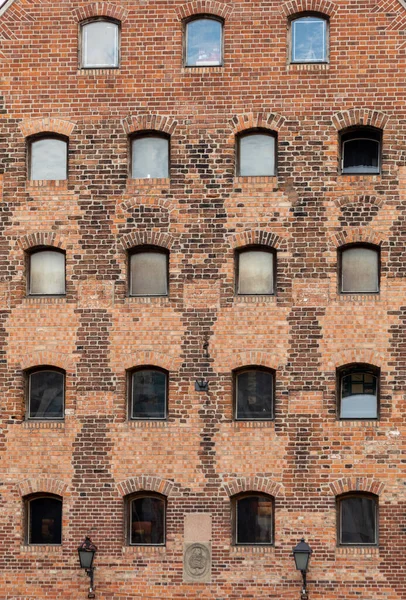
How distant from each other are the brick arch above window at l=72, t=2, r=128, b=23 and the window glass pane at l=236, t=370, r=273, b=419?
8.84m

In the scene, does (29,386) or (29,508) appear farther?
(29,386)

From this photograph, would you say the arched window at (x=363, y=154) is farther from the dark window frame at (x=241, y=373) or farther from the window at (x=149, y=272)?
the dark window frame at (x=241, y=373)

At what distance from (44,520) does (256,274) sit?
742 centimetres

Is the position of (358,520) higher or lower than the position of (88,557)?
higher

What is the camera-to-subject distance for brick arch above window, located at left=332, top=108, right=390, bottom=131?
34688mm

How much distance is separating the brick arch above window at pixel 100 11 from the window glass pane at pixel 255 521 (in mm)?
11531

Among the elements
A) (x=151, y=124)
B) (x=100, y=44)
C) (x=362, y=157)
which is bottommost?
(x=362, y=157)

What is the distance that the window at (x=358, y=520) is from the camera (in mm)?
34031

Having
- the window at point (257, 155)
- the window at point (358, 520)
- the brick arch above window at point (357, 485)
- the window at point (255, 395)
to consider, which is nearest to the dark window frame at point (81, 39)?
the window at point (257, 155)

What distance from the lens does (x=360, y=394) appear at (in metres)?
34.5

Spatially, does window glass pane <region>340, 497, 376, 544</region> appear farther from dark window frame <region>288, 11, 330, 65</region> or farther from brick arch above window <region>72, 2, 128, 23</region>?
brick arch above window <region>72, 2, 128, 23</region>

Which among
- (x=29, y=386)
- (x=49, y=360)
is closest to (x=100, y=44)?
(x=49, y=360)

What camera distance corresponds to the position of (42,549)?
34.4 meters

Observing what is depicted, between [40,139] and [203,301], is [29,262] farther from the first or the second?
[203,301]
